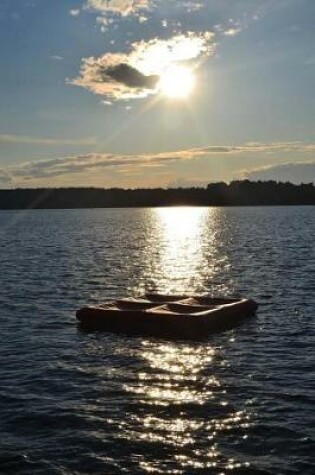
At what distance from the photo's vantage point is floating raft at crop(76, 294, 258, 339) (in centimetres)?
2930

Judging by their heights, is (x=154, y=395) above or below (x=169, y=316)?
below

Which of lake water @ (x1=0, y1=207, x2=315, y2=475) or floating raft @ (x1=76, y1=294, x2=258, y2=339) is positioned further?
floating raft @ (x1=76, y1=294, x2=258, y2=339)

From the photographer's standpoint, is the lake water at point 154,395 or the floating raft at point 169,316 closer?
the lake water at point 154,395

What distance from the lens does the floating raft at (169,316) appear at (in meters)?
29.3

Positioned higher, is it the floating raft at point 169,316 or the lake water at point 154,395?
the floating raft at point 169,316

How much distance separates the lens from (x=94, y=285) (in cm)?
4906

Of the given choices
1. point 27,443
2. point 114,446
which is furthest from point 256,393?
point 27,443

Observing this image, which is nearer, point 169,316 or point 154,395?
point 154,395

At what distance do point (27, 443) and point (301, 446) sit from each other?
7276mm

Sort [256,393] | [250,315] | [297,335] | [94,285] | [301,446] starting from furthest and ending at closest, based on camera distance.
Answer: [94,285] → [250,315] → [297,335] → [256,393] → [301,446]

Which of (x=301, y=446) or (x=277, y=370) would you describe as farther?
(x=277, y=370)

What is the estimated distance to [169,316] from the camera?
29766 millimetres

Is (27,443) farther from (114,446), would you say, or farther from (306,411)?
(306,411)

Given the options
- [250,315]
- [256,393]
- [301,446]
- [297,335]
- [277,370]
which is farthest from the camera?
[250,315]
